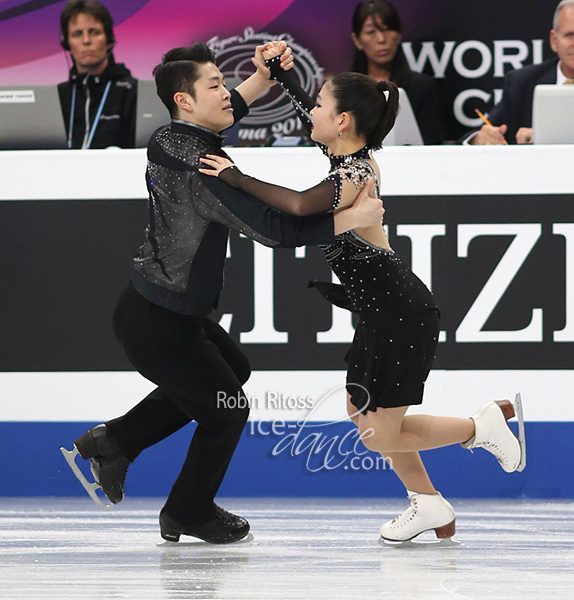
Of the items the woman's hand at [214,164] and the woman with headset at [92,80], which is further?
the woman with headset at [92,80]

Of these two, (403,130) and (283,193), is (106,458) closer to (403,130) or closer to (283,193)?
(283,193)

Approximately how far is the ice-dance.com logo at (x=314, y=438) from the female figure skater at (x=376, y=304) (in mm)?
821

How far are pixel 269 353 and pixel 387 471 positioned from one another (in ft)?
1.99

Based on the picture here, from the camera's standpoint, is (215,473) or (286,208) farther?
(215,473)

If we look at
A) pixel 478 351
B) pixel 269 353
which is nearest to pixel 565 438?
pixel 478 351

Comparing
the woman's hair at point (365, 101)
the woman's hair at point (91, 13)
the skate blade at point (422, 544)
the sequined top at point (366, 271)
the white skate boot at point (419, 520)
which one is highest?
the woman's hair at point (91, 13)

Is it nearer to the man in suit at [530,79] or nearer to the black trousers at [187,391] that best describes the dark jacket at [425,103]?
the man in suit at [530,79]

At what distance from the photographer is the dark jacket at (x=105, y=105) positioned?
17.2ft

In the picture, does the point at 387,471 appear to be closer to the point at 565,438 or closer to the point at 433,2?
the point at 565,438

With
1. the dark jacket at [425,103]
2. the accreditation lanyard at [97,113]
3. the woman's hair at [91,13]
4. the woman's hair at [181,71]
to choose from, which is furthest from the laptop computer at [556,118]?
the woman's hair at [91,13]

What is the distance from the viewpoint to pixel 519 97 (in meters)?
5.17

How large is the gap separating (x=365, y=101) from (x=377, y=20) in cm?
289

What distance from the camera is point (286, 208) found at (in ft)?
9.13

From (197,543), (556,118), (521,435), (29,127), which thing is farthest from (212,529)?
(556,118)
